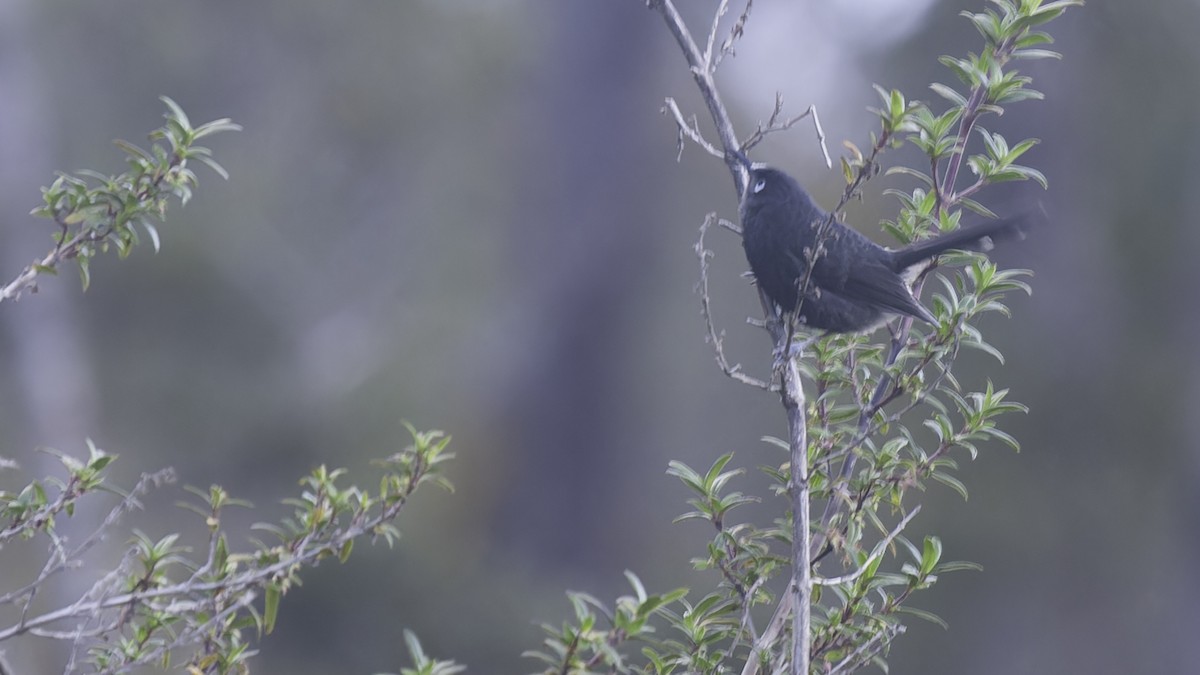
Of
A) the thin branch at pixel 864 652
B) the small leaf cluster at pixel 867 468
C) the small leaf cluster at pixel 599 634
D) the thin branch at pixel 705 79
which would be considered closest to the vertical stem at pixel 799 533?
the small leaf cluster at pixel 867 468

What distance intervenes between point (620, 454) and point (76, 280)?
6.44m

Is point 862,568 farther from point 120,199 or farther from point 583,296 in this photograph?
point 583,296

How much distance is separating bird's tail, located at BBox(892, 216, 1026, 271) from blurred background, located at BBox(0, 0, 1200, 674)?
6.95 metres

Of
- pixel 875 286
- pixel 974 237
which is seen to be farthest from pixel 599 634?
pixel 875 286

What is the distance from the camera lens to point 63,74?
1427cm

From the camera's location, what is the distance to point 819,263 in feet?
14.0

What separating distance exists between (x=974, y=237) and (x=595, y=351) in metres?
8.93

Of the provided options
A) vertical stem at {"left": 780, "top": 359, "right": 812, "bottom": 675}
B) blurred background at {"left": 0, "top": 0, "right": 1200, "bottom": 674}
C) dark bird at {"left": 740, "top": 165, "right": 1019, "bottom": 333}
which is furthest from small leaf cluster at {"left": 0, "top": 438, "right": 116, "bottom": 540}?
blurred background at {"left": 0, "top": 0, "right": 1200, "bottom": 674}

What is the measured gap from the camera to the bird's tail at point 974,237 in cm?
342

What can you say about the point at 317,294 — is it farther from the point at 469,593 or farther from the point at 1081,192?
the point at 1081,192

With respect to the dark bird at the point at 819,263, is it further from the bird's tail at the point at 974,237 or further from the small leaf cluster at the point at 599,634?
the small leaf cluster at the point at 599,634

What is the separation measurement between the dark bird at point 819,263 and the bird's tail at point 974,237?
61 mm

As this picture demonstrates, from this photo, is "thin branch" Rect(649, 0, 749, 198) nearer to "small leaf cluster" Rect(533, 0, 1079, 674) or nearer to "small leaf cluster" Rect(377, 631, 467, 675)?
"small leaf cluster" Rect(533, 0, 1079, 674)

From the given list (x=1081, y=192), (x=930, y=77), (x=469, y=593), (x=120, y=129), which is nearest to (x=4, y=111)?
(x=120, y=129)
